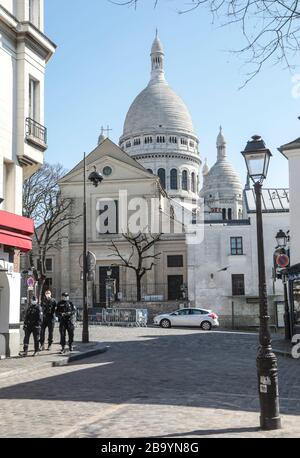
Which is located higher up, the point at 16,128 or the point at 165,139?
the point at 165,139

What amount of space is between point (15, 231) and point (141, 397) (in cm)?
803

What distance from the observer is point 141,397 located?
424 inches

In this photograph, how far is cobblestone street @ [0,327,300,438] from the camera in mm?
8062

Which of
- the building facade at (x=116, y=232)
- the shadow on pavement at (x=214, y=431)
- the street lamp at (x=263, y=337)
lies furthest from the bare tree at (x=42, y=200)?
the shadow on pavement at (x=214, y=431)

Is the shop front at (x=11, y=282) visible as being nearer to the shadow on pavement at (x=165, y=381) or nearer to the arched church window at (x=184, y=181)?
the shadow on pavement at (x=165, y=381)

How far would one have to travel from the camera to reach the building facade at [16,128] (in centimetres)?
1733

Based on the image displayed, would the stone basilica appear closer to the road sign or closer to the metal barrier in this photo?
the metal barrier

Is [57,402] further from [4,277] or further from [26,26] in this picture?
[26,26]

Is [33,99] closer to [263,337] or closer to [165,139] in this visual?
[263,337]

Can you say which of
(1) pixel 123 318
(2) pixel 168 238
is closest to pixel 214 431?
(1) pixel 123 318

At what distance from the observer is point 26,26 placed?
18.1 m

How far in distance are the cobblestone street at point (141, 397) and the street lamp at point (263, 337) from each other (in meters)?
0.26

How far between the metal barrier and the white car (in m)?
2.84

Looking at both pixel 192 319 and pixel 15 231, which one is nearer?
pixel 15 231
